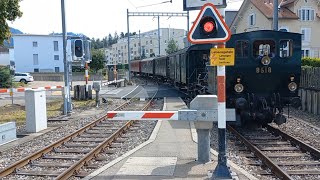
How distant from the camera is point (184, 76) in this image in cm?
1969

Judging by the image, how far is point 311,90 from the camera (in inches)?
627

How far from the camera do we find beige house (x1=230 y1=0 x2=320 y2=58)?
149ft

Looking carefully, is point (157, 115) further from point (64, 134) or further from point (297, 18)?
point (297, 18)

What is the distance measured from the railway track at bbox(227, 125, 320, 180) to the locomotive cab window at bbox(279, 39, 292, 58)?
7.92 ft

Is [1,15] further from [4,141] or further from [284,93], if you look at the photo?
[284,93]

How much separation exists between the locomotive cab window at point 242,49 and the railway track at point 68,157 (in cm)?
430

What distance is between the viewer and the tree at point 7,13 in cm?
1391

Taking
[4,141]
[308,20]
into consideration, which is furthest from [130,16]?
[4,141]

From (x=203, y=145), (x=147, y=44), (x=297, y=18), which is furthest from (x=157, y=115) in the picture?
(x=147, y=44)

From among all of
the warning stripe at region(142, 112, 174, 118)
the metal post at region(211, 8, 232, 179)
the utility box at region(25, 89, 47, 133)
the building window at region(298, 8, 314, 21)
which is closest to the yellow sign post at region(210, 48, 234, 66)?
the metal post at region(211, 8, 232, 179)

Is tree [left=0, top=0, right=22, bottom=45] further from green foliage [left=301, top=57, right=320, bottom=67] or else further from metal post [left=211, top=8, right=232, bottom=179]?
green foliage [left=301, top=57, right=320, bottom=67]

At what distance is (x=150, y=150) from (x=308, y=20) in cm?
4330

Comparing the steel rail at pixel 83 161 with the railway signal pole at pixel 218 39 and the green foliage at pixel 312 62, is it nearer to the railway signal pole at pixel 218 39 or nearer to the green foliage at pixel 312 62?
the railway signal pole at pixel 218 39

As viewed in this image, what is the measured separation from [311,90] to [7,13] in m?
12.7
